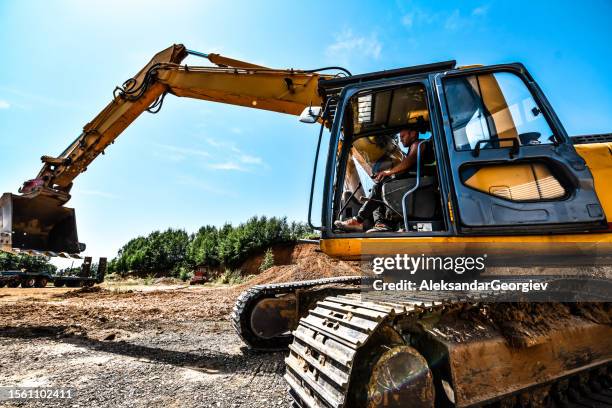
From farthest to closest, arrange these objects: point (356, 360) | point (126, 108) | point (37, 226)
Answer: point (37, 226)
point (126, 108)
point (356, 360)

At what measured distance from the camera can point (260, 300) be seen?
174 inches

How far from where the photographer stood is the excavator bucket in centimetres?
592

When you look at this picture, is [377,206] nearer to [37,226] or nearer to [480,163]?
[480,163]

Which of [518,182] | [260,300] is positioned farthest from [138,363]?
[518,182]

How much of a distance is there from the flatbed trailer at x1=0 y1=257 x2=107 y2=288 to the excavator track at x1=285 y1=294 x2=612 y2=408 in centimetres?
2055

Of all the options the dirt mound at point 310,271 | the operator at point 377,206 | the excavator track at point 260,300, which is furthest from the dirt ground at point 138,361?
the dirt mound at point 310,271

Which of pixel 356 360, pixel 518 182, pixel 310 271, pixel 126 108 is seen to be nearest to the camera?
pixel 356 360

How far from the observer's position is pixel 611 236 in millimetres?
2293

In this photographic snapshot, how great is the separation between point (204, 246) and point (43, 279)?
11958 millimetres

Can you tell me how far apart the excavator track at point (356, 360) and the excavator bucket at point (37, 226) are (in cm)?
602

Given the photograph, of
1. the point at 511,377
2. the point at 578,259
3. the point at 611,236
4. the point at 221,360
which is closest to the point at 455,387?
the point at 511,377

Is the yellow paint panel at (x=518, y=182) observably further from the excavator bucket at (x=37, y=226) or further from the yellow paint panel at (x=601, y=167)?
the excavator bucket at (x=37, y=226)

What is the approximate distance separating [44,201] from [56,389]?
4.31 metres

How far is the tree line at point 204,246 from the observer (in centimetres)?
2589
